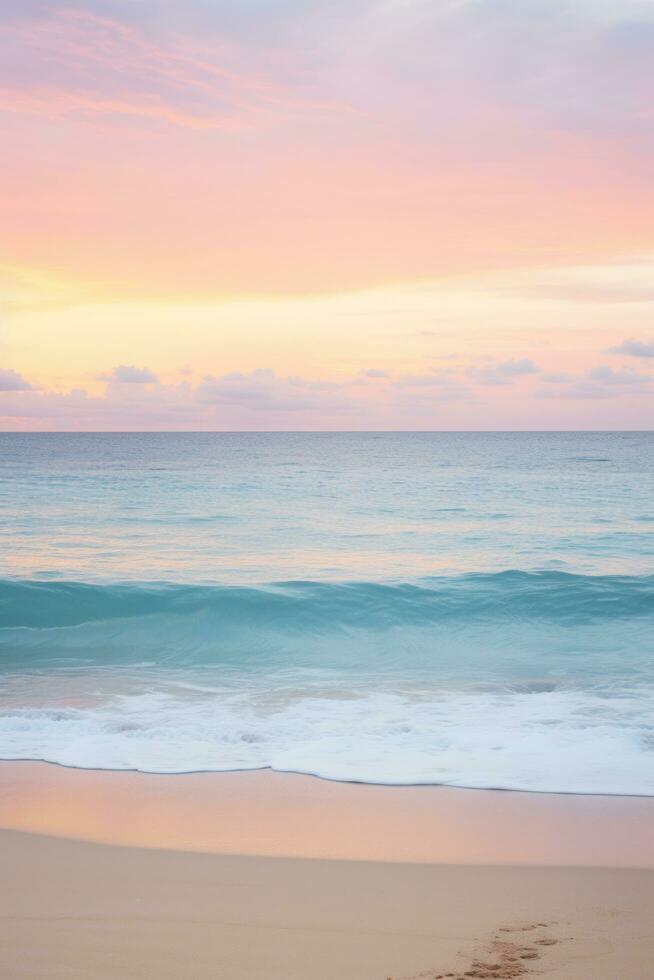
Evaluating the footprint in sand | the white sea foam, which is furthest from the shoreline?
the footprint in sand

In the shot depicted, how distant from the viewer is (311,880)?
193 inches

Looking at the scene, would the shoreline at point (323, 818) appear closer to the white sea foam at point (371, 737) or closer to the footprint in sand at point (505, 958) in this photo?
the white sea foam at point (371, 737)

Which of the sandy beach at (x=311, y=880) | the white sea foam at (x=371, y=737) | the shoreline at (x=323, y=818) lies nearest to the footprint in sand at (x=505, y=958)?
the sandy beach at (x=311, y=880)

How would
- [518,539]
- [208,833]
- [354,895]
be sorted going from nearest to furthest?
[354,895], [208,833], [518,539]

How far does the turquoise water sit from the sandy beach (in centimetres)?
66

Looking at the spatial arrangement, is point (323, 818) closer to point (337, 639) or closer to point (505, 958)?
point (505, 958)

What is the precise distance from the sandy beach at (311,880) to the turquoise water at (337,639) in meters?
0.66

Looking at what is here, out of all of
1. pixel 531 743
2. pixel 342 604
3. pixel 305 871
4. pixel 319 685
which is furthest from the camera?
pixel 342 604

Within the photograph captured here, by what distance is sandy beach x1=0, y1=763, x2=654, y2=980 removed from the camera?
3992mm

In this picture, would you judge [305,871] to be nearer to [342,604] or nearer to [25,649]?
[25,649]

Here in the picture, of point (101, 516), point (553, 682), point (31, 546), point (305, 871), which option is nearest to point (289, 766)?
point (305, 871)

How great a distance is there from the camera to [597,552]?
73.7ft

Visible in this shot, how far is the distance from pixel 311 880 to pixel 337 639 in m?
10.0

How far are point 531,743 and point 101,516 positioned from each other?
915 inches
